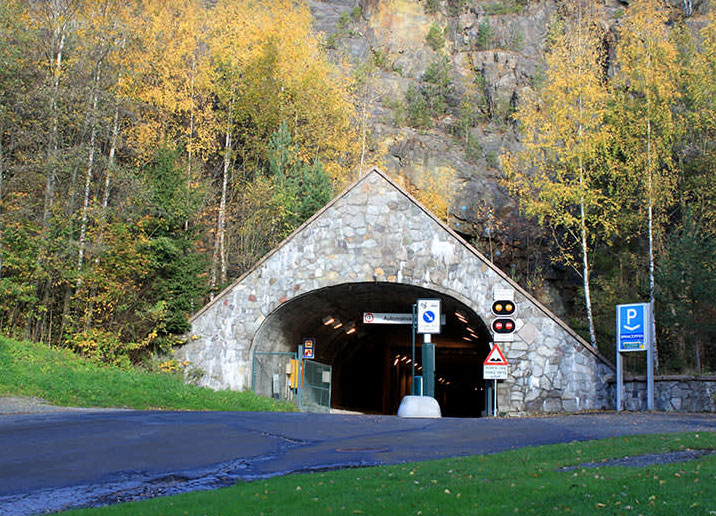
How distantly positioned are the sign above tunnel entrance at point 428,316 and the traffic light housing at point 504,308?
6.13 ft

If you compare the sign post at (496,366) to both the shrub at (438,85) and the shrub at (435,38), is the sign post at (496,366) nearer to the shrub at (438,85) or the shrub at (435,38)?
the shrub at (438,85)

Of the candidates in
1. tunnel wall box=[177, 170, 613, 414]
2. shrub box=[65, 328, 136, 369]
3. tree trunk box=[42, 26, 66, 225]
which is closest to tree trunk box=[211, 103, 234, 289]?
tunnel wall box=[177, 170, 613, 414]

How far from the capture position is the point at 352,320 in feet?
99.8

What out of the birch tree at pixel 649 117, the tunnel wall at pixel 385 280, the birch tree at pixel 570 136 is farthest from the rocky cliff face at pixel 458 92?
the tunnel wall at pixel 385 280

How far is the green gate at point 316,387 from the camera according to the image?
2709 centimetres

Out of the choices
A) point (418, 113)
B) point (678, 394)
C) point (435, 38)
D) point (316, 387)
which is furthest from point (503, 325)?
point (435, 38)

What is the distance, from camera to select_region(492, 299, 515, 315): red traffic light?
22.0 m

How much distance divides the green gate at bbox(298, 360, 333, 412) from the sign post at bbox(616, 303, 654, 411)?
11.1 m

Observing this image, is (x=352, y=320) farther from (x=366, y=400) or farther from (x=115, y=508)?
(x=115, y=508)

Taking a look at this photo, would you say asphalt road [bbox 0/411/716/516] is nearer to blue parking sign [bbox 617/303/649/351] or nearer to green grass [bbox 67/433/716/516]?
green grass [bbox 67/433/716/516]

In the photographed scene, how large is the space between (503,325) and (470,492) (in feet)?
50.7

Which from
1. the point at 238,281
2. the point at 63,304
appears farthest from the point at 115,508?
the point at 63,304

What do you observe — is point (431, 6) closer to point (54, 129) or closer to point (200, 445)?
point (54, 129)

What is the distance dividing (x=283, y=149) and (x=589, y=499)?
2958 cm
